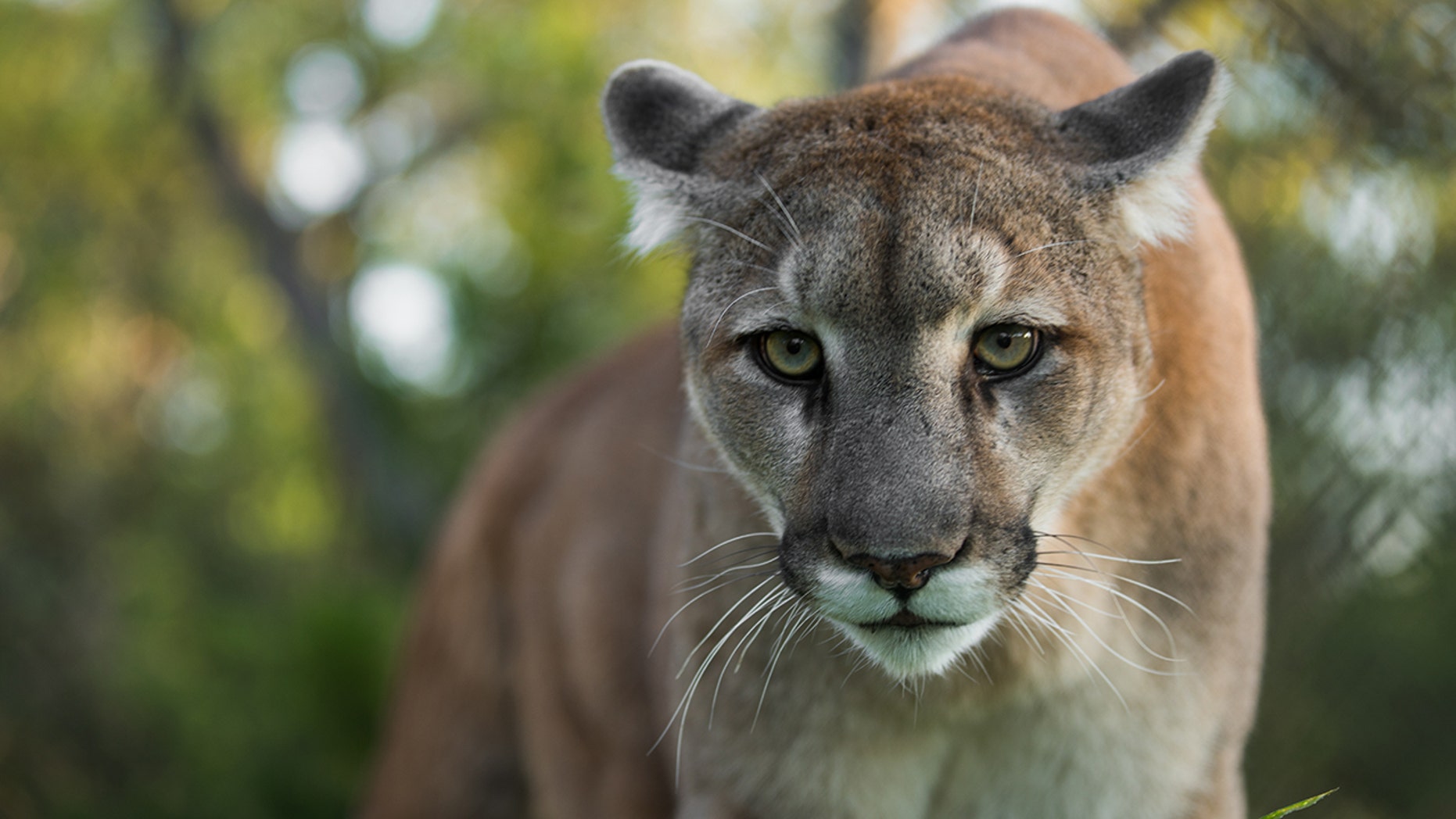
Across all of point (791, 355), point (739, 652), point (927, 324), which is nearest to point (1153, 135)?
point (927, 324)

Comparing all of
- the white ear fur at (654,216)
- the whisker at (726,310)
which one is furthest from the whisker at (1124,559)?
the white ear fur at (654,216)

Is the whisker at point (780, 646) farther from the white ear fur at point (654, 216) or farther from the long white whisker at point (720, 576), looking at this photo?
the white ear fur at point (654, 216)

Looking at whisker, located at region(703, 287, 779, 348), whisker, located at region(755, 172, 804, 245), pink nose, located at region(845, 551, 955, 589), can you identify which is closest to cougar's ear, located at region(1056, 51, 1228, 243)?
whisker, located at region(755, 172, 804, 245)

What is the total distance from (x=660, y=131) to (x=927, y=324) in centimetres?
114

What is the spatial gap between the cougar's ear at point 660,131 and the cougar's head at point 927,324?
0.13 feet

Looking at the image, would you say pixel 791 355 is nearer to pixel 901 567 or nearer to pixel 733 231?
pixel 733 231

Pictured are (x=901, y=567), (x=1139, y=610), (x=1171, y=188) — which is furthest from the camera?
(x=1139, y=610)

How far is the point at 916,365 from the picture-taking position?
107 inches

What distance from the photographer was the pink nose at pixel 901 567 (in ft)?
8.39

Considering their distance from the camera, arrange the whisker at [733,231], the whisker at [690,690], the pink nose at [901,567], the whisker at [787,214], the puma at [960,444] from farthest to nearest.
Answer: the whisker at [690,690] → the whisker at [733,231] → the whisker at [787,214] → the puma at [960,444] → the pink nose at [901,567]

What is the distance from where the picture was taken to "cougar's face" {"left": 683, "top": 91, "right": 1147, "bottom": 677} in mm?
2637

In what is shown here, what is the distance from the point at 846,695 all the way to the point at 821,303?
1.09 metres

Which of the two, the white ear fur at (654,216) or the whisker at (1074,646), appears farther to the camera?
the white ear fur at (654,216)

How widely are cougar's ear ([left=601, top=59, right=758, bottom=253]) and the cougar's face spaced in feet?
0.95
